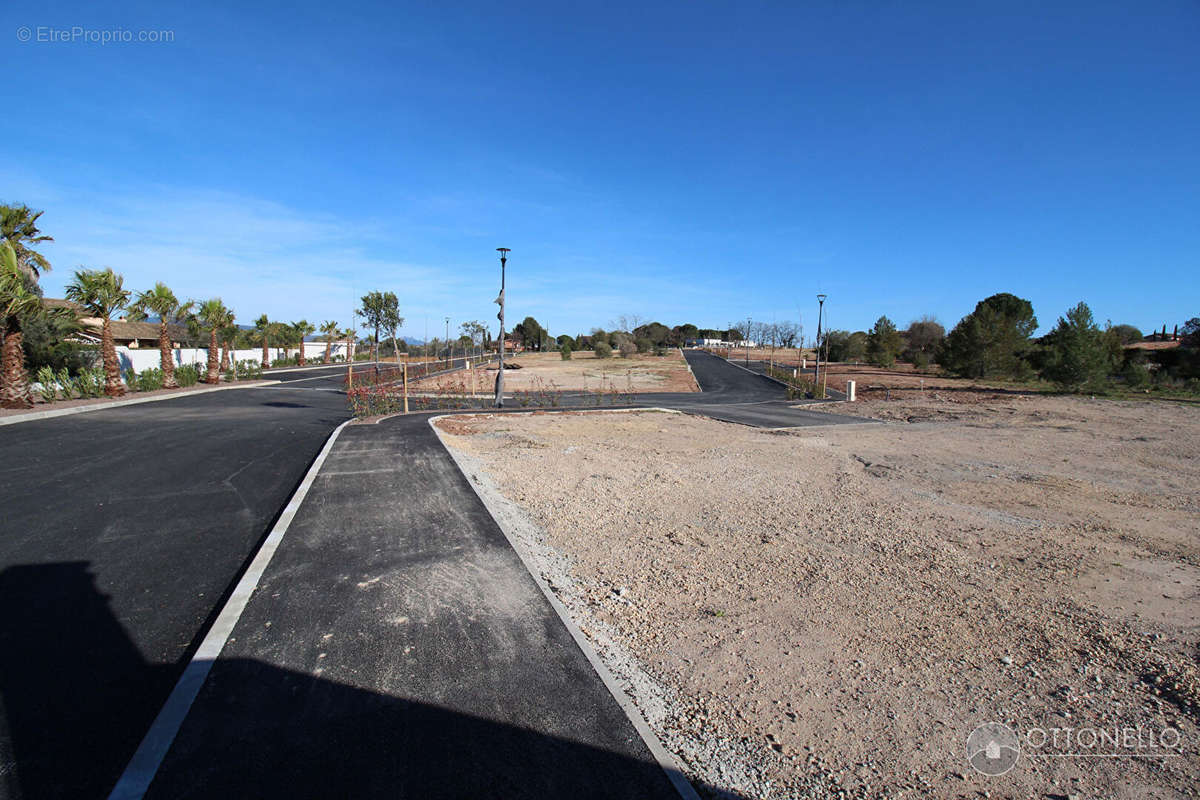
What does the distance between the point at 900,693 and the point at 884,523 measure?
4.04 metres

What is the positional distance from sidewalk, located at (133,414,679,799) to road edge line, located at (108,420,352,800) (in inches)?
2.0

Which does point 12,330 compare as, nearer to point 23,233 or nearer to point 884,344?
point 23,233

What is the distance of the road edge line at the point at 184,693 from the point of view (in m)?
2.51

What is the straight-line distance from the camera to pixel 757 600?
4.77m

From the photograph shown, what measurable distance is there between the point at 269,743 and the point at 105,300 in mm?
24515

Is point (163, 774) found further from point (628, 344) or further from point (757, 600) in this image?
point (628, 344)

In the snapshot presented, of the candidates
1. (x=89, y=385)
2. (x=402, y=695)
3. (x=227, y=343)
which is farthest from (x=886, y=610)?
(x=227, y=343)

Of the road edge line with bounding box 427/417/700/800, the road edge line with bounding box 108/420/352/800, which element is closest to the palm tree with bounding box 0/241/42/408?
the road edge line with bounding box 108/420/352/800

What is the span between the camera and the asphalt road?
9.32 ft

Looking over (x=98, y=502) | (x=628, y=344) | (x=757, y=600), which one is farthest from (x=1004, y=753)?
(x=628, y=344)

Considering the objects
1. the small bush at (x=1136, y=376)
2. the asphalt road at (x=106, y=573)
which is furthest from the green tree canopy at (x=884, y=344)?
the asphalt road at (x=106, y=573)

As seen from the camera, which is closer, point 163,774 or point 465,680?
point 163,774

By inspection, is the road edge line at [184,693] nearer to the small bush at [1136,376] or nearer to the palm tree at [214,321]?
the palm tree at [214,321]

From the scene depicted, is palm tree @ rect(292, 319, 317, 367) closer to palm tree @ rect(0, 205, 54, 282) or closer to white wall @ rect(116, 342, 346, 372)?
white wall @ rect(116, 342, 346, 372)
